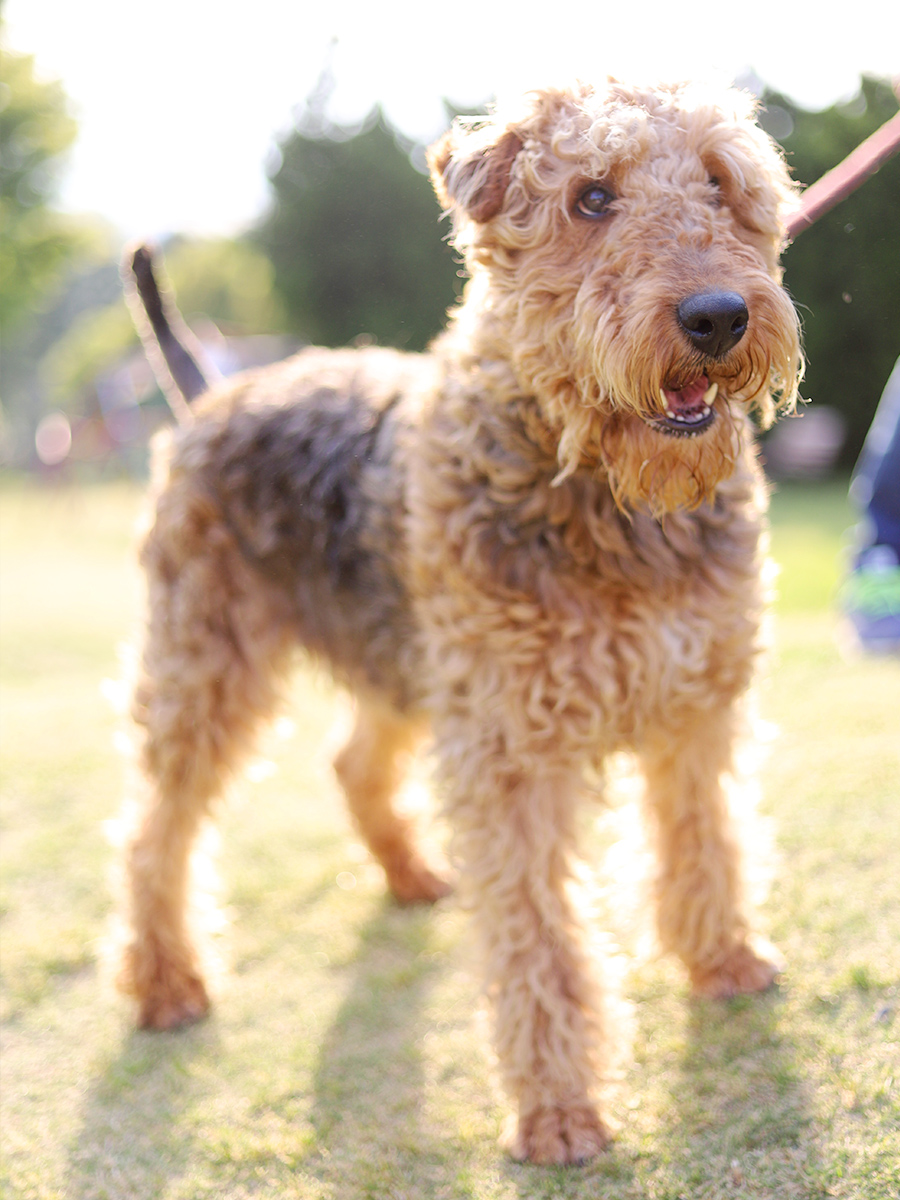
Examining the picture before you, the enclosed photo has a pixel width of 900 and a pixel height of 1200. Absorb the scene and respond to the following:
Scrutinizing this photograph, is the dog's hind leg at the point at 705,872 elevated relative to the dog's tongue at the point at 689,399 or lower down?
lower down

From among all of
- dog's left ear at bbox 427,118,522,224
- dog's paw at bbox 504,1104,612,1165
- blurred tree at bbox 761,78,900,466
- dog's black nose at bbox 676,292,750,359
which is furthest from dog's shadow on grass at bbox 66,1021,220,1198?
blurred tree at bbox 761,78,900,466

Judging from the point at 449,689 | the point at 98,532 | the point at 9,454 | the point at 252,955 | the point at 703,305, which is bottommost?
the point at 9,454

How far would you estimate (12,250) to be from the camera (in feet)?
96.4

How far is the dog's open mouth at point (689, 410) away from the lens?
2053 mm

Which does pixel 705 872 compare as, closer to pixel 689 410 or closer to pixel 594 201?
pixel 689 410

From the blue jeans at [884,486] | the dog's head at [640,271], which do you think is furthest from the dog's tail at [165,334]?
the blue jeans at [884,486]

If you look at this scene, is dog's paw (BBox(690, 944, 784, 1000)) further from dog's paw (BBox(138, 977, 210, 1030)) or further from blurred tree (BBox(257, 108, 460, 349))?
blurred tree (BBox(257, 108, 460, 349))

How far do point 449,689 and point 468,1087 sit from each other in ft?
3.50

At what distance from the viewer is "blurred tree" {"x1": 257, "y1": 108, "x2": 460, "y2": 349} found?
64.4 feet

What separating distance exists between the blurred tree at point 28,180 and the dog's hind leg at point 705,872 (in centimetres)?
3160

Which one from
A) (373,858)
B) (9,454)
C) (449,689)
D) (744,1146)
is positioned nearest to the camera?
(744,1146)

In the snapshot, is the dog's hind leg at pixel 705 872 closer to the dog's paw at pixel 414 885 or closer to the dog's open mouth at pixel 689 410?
the dog's open mouth at pixel 689 410

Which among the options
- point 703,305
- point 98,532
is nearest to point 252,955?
point 703,305

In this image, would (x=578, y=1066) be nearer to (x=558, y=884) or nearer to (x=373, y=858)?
(x=558, y=884)
